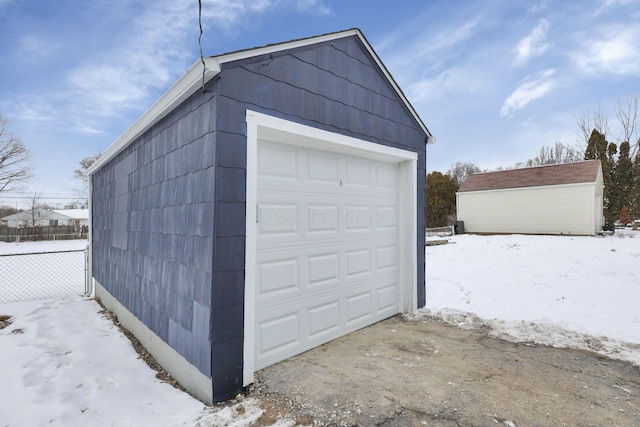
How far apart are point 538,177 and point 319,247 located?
688 inches

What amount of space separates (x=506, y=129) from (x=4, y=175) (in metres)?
29.3

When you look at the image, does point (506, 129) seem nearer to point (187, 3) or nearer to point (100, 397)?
point (187, 3)

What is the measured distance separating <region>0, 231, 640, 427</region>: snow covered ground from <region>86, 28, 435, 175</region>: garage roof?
96.4 inches

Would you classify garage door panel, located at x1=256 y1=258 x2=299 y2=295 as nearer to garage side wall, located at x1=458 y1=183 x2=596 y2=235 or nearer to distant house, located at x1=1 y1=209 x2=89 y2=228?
garage side wall, located at x1=458 y1=183 x2=596 y2=235

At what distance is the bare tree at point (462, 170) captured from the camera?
34.5m

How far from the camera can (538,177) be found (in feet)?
54.1

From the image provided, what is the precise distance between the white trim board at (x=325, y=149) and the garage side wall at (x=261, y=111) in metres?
0.06

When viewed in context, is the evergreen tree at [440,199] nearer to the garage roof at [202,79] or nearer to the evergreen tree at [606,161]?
the evergreen tree at [606,161]

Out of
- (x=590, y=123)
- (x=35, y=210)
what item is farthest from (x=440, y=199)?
(x=35, y=210)

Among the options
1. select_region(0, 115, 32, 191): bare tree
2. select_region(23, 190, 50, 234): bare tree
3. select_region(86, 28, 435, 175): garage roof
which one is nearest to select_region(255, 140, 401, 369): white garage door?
select_region(86, 28, 435, 175): garage roof

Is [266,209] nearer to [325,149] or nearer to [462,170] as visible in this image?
[325,149]

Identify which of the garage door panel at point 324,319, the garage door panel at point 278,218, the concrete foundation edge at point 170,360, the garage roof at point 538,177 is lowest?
the concrete foundation edge at point 170,360

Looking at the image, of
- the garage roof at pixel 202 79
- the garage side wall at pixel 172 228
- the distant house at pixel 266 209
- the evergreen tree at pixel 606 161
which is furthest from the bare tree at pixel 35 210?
the evergreen tree at pixel 606 161

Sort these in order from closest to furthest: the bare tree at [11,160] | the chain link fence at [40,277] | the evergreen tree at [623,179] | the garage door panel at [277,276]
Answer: the garage door panel at [277,276] → the chain link fence at [40,277] → the evergreen tree at [623,179] → the bare tree at [11,160]
